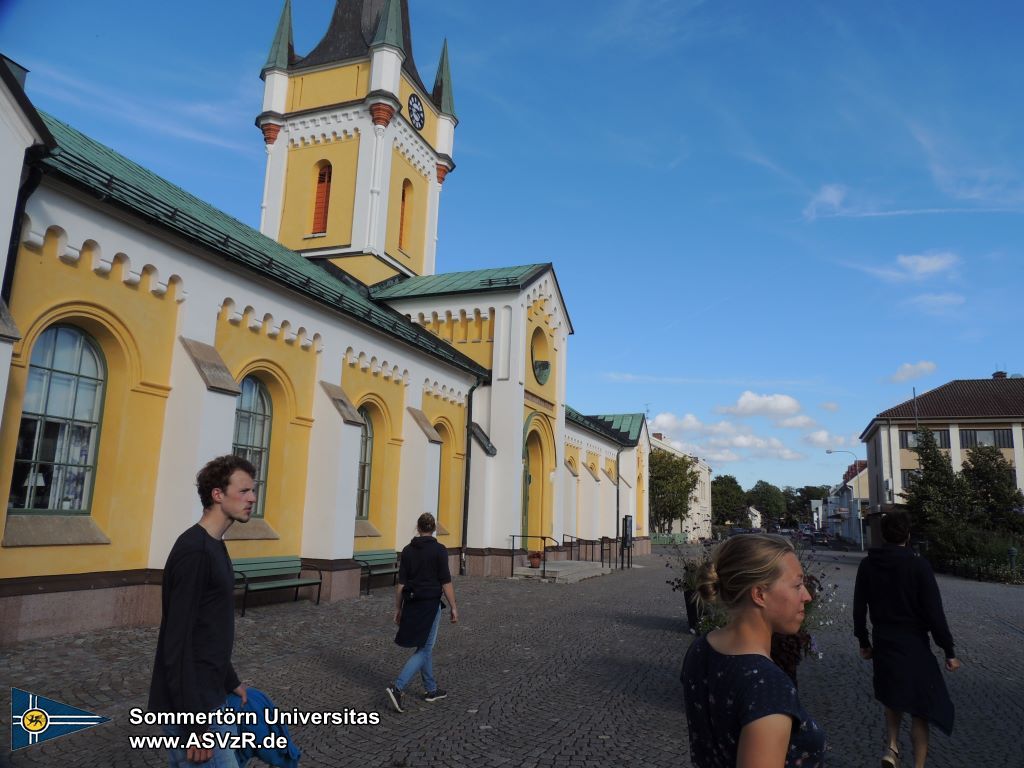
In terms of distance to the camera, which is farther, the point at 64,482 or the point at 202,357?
the point at 202,357

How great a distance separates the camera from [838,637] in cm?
1066

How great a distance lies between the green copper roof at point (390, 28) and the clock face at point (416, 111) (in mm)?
1662

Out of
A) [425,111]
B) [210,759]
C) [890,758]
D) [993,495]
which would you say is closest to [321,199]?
[425,111]

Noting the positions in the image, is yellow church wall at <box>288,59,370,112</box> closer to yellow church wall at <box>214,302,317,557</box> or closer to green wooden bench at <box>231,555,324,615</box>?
yellow church wall at <box>214,302,317,557</box>

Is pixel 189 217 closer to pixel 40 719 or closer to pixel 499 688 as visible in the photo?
pixel 40 719

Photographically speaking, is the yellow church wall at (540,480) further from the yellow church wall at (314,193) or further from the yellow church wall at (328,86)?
the yellow church wall at (328,86)

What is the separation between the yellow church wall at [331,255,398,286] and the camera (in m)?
21.8

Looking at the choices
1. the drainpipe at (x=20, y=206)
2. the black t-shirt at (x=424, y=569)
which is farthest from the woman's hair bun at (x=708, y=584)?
the drainpipe at (x=20, y=206)

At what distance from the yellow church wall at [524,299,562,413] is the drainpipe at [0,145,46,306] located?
13.7 meters

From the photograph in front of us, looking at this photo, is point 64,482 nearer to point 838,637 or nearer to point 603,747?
point 603,747

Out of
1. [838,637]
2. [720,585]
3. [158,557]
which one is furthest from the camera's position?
[838,637]

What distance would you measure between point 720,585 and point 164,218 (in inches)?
397

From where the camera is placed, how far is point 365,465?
15445 mm

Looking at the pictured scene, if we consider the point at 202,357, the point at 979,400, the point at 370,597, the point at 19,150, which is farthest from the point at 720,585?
the point at 979,400
